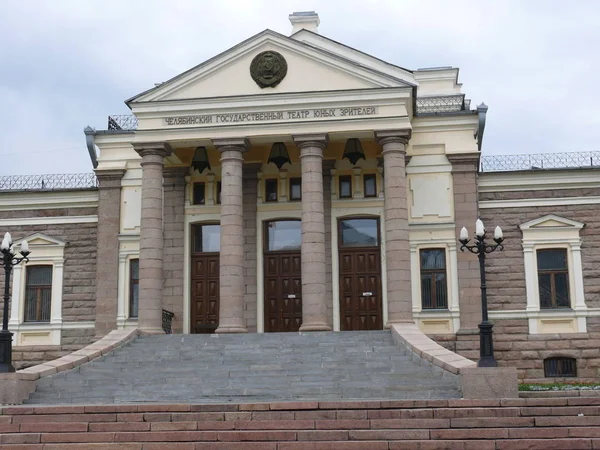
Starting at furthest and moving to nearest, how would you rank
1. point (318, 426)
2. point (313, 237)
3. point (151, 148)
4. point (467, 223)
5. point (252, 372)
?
point (467, 223), point (151, 148), point (313, 237), point (252, 372), point (318, 426)

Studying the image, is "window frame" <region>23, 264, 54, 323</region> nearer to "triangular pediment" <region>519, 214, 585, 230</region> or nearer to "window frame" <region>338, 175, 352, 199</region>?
"window frame" <region>338, 175, 352, 199</region>

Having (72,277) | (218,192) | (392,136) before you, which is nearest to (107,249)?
(72,277)

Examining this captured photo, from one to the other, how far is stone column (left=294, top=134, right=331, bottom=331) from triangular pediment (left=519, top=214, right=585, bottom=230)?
681 cm

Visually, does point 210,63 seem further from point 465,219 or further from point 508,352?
point 508,352

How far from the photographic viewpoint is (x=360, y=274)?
26734 mm

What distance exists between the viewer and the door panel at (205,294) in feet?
88.4

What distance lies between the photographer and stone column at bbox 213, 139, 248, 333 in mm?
23828

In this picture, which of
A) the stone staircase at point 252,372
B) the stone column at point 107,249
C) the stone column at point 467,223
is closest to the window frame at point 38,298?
the stone column at point 107,249

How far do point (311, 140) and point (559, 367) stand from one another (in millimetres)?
10220

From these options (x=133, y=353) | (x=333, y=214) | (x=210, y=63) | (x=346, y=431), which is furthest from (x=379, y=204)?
(x=346, y=431)

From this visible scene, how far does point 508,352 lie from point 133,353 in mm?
11263

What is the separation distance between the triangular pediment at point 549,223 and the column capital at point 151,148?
11352 millimetres

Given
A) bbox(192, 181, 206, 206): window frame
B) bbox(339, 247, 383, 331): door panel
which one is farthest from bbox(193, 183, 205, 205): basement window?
bbox(339, 247, 383, 331): door panel

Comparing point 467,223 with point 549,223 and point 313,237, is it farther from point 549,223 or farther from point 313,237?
point 313,237
